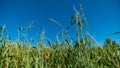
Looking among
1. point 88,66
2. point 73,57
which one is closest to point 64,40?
point 73,57

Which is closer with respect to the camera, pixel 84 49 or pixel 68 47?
pixel 84 49

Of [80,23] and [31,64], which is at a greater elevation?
[80,23]

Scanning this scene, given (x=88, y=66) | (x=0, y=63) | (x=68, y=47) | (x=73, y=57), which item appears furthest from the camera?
(x=68, y=47)

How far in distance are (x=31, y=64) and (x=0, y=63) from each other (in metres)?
0.39

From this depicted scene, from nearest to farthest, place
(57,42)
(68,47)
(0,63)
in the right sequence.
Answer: (0,63) < (68,47) < (57,42)

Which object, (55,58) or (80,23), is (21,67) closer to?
(55,58)

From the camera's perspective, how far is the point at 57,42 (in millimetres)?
3855

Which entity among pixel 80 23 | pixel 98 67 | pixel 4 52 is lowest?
pixel 98 67

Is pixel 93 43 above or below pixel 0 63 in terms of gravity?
above

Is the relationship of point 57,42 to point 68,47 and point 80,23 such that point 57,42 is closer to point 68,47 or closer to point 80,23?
point 68,47

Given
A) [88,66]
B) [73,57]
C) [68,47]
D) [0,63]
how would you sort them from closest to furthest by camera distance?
[88,66]
[0,63]
[73,57]
[68,47]

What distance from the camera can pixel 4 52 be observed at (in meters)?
3.22

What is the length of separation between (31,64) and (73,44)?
666 mm

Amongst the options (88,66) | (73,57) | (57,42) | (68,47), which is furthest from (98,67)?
(57,42)
